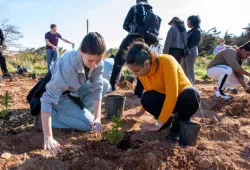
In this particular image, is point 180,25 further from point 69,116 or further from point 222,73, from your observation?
point 69,116

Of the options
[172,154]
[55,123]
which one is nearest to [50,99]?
[55,123]

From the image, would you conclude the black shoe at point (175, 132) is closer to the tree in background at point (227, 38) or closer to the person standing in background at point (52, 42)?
the person standing in background at point (52, 42)

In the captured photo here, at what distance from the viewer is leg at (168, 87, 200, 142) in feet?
7.76

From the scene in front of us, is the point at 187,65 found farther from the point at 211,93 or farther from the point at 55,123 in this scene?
the point at 55,123

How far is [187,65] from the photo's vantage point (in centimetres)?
554

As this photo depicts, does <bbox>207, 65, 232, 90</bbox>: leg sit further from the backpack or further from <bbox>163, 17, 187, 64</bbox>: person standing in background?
the backpack

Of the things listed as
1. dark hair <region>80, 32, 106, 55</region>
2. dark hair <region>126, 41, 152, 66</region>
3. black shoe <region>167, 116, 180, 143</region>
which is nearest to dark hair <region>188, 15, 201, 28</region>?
black shoe <region>167, 116, 180, 143</region>

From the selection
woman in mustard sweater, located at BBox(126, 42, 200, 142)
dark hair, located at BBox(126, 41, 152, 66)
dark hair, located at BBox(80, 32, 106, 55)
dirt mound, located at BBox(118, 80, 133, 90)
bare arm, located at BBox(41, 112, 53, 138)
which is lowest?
dirt mound, located at BBox(118, 80, 133, 90)

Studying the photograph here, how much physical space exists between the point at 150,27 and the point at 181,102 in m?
1.93

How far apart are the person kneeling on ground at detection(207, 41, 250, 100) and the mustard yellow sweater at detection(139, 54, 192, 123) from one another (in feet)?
7.44

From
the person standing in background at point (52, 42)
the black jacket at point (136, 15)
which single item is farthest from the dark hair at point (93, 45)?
the person standing in background at point (52, 42)

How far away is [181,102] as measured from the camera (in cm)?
A: 239

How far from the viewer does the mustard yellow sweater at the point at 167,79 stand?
2.21 metres

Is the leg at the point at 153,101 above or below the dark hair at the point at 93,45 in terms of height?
below
